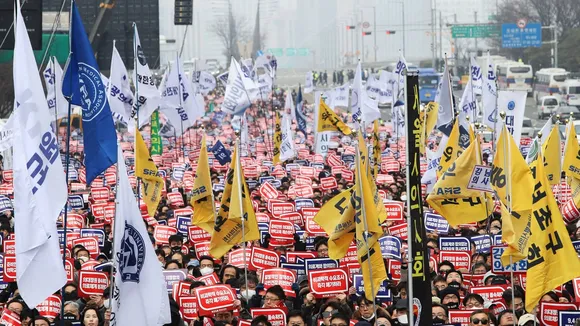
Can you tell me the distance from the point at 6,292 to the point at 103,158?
122 inches

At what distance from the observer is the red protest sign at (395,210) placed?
708 inches

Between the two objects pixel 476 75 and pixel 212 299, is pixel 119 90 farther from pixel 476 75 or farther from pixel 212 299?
pixel 212 299

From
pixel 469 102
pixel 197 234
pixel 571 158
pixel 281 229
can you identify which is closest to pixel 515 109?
pixel 571 158

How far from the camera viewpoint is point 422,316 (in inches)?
380

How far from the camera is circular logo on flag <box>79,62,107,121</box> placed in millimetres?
11625

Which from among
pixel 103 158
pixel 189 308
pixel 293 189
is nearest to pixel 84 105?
pixel 103 158

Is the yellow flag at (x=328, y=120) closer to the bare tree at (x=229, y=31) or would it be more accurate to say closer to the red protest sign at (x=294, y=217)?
the red protest sign at (x=294, y=217)

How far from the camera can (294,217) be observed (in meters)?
18.5

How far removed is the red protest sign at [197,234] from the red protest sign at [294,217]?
3.64ft

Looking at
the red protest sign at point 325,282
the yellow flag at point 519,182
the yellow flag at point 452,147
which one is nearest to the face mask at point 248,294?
the red protest sign at point 325,282

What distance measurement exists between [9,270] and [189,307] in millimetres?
2735

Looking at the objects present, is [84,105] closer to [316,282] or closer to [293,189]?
[316,282]

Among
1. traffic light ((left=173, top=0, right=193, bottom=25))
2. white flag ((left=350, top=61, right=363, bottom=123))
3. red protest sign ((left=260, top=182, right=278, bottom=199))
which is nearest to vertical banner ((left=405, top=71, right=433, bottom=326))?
red protest sign ((left=260, top=182, right=278, bottom=199))

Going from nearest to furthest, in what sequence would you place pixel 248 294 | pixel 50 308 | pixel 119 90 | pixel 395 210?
pixel 50 308 < pixel 248 294 < pixel 395 210 < pixel 119 90
